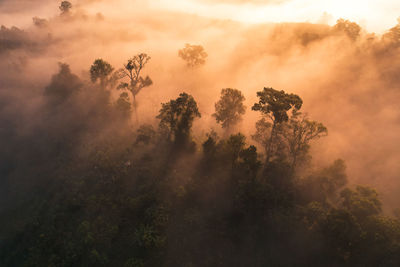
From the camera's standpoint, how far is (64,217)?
42.3 meters

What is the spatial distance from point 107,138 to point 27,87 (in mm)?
65488

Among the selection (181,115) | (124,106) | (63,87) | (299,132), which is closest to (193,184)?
(181,115)

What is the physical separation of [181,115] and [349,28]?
101 metres

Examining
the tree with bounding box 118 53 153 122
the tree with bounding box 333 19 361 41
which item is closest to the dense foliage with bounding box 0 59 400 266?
the tree with bounding box 118 53 153 122

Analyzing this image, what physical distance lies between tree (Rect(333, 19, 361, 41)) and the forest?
2132 cm

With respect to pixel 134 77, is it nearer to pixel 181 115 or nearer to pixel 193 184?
pixel 181 115

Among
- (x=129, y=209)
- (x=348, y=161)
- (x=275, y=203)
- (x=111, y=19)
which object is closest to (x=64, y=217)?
(x=129, y=209)

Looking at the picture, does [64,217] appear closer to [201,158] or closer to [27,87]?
[201,158]

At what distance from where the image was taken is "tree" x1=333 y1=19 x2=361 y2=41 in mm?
97500

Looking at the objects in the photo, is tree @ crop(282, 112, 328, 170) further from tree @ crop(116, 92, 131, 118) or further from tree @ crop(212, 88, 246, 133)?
tree @ crop(116, 92, 131, 118)

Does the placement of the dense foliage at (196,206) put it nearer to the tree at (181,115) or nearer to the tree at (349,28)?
the tree at (181,115)

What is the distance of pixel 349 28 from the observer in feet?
330

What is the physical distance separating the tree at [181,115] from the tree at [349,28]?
93.1 meters

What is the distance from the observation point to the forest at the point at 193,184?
3403cm
